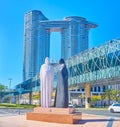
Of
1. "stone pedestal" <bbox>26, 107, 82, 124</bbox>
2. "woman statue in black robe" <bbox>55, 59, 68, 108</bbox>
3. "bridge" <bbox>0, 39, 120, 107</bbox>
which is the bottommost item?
"stone pedestal" <bbox>26, 107, 82, 124</bbox>

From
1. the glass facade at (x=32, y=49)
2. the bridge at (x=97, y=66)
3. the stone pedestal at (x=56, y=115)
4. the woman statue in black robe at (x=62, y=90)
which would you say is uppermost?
the glass facade at (x=32, y=49)

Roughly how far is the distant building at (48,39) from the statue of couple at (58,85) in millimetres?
103279

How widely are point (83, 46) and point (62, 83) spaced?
111 meters

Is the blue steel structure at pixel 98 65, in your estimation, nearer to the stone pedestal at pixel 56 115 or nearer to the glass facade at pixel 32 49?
the stone pedestal at pixel 56 115

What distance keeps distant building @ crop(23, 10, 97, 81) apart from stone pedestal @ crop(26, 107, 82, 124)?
344 ft

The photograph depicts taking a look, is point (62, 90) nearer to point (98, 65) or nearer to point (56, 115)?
point (56, 115)

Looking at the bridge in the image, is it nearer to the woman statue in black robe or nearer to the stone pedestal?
the woman statue in black robe

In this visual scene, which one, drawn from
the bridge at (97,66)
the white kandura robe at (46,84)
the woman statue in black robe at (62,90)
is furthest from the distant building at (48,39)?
the woman statue in black robe at (62,90)

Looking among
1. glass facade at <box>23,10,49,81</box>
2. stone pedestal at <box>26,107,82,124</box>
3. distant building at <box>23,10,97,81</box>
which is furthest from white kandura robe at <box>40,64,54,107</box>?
glass facade at <box>23,10,49,81</box>

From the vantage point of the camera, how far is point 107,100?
4237 inches

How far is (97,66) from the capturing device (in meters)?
54.5

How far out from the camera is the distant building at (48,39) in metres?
131

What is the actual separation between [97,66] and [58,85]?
33258mm

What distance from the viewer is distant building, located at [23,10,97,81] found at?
429 feet
